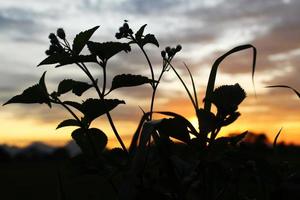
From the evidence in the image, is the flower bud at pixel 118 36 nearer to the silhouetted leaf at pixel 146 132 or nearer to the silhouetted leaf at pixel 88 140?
the silhouetted leaf at pixel 88 140

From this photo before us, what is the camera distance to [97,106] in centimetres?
171

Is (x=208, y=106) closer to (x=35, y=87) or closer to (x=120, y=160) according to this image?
(x=120, y=160)

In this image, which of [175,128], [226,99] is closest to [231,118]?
[226,99]

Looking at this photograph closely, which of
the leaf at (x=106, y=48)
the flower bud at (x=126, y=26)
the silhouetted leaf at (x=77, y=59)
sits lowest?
the silhouetted leaf at (x=77, y=59)

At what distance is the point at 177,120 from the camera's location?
1.49 m

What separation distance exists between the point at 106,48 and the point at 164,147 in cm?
55

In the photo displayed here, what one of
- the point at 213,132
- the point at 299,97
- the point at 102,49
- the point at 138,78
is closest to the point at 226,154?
the point at 213,132

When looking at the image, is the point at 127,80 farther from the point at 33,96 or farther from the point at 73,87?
the point at 33,96

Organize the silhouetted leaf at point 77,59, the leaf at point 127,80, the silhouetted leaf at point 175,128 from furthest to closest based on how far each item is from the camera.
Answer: the leaf at point 127,80 → the silhouetted leaf at point 77,59 → the silhouetted leaf at point 175,128

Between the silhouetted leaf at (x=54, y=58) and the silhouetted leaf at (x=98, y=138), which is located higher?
the silhouetted leaf at (x=54, y=58)

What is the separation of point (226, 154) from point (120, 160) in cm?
→ 37

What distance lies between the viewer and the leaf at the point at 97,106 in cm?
171

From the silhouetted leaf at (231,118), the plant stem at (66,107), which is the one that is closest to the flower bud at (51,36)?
the plant stem at (66,107)

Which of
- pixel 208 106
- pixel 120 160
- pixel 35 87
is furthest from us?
pixel 35 87
